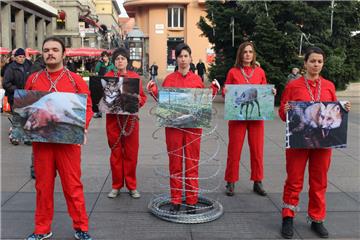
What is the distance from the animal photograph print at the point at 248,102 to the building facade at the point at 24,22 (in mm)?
26903

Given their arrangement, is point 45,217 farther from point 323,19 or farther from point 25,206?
point 323,19

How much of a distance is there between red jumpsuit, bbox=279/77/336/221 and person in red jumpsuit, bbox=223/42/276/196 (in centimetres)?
118

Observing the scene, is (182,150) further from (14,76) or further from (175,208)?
(14,76)

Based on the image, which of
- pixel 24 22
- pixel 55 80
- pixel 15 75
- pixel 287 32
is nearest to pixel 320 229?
pixel 55 80

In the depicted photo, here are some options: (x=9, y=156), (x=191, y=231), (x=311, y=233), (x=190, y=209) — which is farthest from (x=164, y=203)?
(x=9, y=156)

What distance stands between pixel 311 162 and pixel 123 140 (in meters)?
2.33

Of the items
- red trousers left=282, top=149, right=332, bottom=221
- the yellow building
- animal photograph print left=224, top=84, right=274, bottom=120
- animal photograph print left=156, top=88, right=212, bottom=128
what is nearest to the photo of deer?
animal photograph print left=156, top=88, right=212, bottom=128

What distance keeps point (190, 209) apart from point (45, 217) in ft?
5.56

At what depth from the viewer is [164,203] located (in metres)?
5.57

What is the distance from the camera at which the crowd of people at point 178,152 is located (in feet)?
13.9

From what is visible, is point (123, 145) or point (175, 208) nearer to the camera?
point (175, 208)

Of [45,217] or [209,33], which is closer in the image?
[45,217]

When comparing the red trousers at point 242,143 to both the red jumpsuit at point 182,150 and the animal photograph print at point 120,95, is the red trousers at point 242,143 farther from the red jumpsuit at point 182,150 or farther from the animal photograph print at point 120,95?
the animal photograph print at point 120,95

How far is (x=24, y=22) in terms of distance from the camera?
121ft
